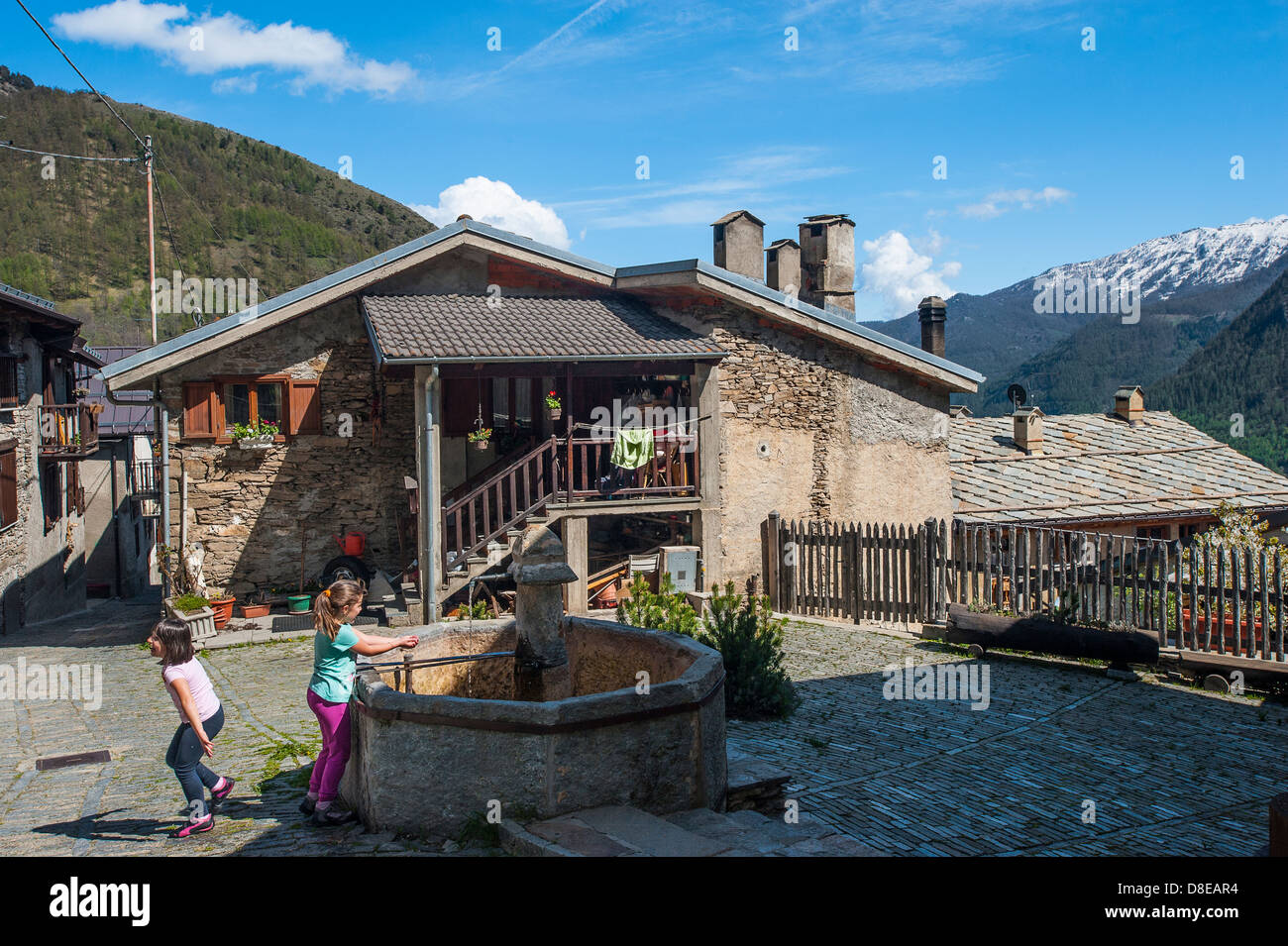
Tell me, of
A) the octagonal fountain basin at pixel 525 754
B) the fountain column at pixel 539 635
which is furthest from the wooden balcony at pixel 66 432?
the octagonal fountain basin at pixel 525 754

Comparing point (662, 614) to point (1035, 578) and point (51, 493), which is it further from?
point (51, 493)

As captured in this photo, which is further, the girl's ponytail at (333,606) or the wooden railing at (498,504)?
the wooden railing at (498,504)

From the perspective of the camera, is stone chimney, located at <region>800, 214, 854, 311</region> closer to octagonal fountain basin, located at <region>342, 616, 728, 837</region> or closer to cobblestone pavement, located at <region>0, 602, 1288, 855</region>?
cobblestone pavement, located at <region>0, 602, 1288, 855</region>

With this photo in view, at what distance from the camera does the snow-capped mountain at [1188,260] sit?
10862 centimetres

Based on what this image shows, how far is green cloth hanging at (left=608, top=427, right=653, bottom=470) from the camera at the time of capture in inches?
563

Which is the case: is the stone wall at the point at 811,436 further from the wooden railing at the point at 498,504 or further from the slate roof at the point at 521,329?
the wooden railing at the point at 498,504

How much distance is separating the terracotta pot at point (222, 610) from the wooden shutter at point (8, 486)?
23.5 feet

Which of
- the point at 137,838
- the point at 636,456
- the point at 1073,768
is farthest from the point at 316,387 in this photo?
the point at 1073,768

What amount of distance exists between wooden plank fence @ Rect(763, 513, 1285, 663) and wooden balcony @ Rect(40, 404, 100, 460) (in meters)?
15.2

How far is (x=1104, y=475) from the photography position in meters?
21.1

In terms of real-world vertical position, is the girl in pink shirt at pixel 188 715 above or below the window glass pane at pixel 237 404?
below
